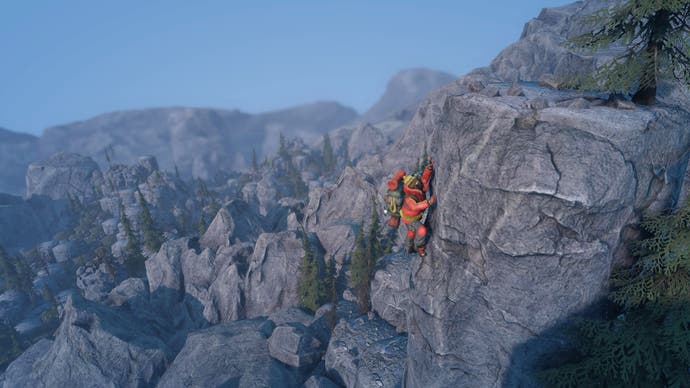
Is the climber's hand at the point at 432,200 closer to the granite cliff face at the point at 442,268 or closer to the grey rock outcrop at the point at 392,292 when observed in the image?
the granite cliff face at the point at 442,268

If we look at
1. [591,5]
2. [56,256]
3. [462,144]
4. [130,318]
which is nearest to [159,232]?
[130,318]

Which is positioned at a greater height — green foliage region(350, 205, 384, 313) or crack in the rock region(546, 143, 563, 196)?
crack in the rock region(546, 143, 563, 196)

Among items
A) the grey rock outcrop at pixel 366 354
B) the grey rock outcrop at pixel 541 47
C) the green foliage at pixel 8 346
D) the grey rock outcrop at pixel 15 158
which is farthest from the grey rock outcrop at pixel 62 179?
the grey rock outcrop at pixel 541 47

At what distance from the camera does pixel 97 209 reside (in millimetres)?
93938

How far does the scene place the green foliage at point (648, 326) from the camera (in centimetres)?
866

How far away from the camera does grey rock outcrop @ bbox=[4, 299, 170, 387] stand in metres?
29.2

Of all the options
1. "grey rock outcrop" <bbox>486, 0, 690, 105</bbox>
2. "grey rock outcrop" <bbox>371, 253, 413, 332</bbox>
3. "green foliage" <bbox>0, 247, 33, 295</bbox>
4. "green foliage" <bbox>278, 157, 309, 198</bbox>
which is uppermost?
"grey rock outcrop" <bbox>486, 0, 690, 105</bbox>

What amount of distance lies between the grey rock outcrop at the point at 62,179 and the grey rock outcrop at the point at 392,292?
118669 mm

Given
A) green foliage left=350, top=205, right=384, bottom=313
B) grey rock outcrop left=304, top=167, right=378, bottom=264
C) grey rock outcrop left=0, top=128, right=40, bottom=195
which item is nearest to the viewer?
green foliage left=350, top=205, right=384, bottom=313

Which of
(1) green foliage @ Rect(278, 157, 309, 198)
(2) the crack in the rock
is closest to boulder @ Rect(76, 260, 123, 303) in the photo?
(1) green foliage @ Rect(278, 157, 309, 198)

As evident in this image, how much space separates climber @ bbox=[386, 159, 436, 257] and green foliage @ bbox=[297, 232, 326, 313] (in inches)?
848

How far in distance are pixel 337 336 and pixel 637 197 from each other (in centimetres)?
2270

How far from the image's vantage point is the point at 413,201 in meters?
12.1

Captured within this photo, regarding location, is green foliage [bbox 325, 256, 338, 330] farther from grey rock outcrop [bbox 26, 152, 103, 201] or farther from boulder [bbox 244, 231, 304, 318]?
grey rock outcrop [bbox 26, 152, 103, 201]
